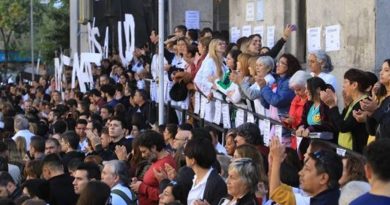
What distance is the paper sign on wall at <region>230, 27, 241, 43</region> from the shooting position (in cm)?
1810

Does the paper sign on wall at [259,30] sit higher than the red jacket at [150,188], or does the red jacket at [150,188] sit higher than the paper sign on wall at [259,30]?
the paper sign on wall at [259,30]

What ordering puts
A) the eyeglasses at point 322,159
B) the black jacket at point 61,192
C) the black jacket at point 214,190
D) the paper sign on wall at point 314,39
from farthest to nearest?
the paper sign on wall at point 314,39 → the black jacket at point 61,192 → the black jacket at point 214,190 → the eyeglasses at point 322,159

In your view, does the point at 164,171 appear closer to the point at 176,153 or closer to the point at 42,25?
the point at 176,153

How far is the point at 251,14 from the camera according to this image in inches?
689

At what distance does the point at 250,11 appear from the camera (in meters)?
17.5

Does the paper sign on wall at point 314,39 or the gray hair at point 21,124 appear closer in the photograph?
the paper sign on wall at point 314,39

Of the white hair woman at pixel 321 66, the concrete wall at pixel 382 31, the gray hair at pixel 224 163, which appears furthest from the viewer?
the concrete wall at pixel 382 31

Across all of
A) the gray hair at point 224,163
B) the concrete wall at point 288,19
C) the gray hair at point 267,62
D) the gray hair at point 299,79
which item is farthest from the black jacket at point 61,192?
the concrete wall at point 288,19

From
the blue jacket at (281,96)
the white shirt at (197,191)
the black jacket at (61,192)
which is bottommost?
the black jacket at (61,192)

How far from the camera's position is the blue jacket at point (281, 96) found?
39.4 ft

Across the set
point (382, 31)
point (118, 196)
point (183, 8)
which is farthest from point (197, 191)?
point (183, 8)

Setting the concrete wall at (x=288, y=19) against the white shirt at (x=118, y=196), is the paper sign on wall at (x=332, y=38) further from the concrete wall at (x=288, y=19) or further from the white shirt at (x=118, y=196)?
the white shirt at (x=118, y=196)

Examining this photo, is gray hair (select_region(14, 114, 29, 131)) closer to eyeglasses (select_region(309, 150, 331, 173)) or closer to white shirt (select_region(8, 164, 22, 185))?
white shirt (select_region(8, 164, 22, 185))

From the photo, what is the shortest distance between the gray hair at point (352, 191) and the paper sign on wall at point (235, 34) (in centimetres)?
1104
